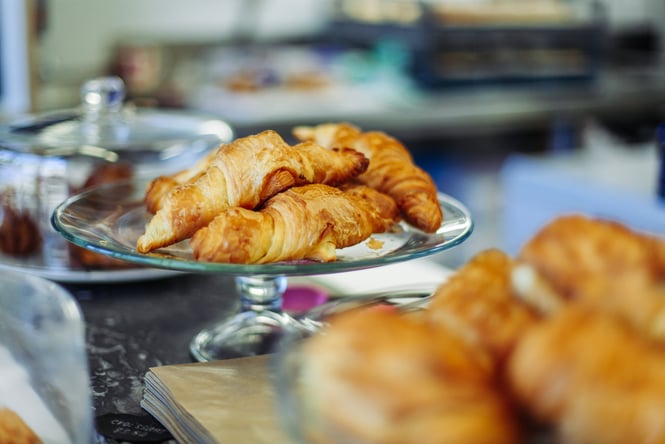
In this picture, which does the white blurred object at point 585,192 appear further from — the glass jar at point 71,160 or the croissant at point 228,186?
the croissant at point 228,186

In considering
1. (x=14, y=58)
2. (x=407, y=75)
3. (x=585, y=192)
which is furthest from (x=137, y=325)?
(x=407, y=75)

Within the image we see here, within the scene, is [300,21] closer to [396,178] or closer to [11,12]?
[11,12]

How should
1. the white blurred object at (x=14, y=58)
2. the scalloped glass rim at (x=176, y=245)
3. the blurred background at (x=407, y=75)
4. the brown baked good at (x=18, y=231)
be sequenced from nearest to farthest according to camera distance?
the scalloped glass rim at (x=176, y=245) → the brown baked good at (x=18, y=231) → the white blurred object at (x=14, y=58) → the blurred background at (x=407, y=75)

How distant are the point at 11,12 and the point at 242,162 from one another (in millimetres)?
2041

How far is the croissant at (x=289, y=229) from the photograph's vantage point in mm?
813

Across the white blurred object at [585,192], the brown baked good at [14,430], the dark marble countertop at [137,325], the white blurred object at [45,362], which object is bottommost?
the white blurred object at [585,192]

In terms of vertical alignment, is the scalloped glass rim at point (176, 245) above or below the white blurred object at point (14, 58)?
above

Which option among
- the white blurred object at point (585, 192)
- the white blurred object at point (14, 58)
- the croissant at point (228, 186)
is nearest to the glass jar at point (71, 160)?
the croissant at point (228, 186)

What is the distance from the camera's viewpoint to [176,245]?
89 centimetres

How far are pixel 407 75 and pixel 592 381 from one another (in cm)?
321

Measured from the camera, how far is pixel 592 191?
2350 millimetres

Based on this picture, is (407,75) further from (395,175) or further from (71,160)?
(395,175)

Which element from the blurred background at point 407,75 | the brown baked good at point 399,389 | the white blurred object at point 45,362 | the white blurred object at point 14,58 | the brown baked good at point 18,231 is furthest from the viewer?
the blurred background at point 407,75

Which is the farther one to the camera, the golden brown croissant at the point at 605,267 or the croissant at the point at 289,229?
the croissant at the point at 289,229
